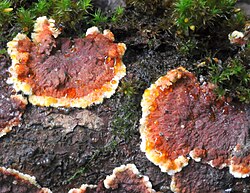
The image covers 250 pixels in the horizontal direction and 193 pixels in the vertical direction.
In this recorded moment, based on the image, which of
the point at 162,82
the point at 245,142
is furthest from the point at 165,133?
the point at 245,142

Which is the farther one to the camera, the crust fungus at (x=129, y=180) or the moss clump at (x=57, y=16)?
the moss clump at (x=57, y=16)

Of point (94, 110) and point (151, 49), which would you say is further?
point (151, 49)

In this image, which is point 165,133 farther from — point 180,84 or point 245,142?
point 245,142

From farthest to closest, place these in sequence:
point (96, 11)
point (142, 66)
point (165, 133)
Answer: point (96, 11)
point (142, 66)
point (165, 133)

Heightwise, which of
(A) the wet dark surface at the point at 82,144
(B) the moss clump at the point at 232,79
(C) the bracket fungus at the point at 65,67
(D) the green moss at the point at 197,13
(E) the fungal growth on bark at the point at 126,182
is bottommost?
(E) the fungal growth on bark at the point at 126,182

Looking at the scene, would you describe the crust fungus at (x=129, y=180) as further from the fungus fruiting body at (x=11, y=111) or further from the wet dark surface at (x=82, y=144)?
the fungus fruiting body at (x=11, y=111)

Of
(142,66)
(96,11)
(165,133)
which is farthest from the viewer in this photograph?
(96,11)

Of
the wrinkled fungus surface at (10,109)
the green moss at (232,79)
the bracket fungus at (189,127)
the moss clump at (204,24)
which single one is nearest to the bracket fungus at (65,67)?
the wrinkled fungus surface at (10,109)

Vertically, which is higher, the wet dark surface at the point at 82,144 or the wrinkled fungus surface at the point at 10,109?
the wrinkled fungus surface at the point at 10,109
